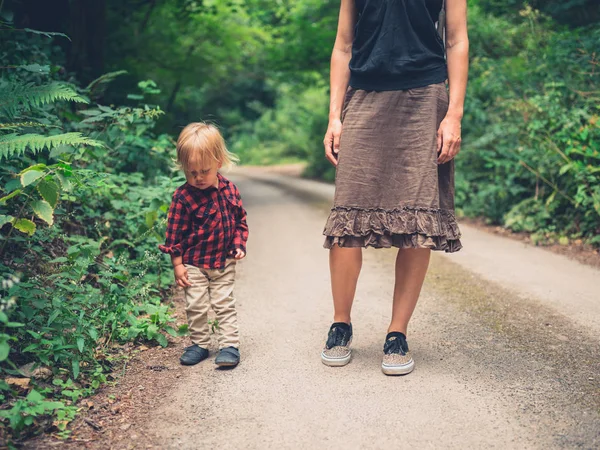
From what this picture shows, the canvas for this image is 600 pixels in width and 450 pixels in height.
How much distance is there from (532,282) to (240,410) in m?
3.17

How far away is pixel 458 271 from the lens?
5.32 metres

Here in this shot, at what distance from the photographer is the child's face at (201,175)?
312 cm

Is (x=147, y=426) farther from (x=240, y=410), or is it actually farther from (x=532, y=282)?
(x=532, y=282)

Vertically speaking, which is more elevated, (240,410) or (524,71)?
(524,71)

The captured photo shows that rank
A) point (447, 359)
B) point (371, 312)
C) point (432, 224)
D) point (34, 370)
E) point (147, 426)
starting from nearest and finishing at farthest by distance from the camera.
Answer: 1. point (147, 426)
2. point (34, 370)
3. point (432, 224)
4. point (447, 359)
5. point (371, 312)

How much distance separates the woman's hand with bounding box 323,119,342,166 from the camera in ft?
10.2

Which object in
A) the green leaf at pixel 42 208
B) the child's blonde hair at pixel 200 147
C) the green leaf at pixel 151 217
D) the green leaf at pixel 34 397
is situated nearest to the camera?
the green leaf at pixel 34 397

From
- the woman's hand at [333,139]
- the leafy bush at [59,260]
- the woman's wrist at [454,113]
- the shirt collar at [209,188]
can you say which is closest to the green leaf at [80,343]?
the leafy bush at [59,260]

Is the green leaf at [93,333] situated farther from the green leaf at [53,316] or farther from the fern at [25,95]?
the fern at [25,95]

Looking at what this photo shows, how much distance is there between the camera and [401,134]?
2945mm

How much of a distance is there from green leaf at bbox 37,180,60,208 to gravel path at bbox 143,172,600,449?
1.04 meters

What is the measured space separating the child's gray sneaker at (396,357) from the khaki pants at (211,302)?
809 millimetres

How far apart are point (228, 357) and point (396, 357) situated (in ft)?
2.84

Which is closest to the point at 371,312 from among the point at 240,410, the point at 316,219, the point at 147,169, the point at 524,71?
the point at 240,410
